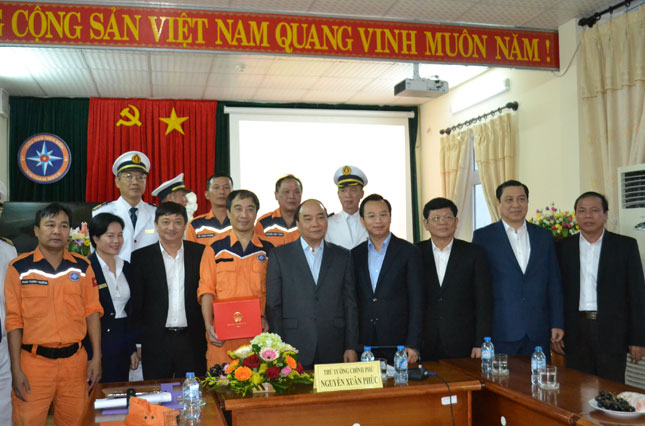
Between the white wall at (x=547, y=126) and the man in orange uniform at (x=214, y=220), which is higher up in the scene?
the white wall at (x=547, y=126)

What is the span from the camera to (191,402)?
2250mm

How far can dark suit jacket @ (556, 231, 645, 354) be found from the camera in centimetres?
351

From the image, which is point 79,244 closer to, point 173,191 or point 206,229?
point 173,191

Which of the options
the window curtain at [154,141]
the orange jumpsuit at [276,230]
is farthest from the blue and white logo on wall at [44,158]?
the orange jumpsuit at [276,230]

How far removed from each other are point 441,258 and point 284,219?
1.27 metres

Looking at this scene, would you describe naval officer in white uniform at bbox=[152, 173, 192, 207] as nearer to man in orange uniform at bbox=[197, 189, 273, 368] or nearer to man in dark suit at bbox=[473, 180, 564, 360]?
man in orange uniform at bbox=[197, 189, 273, 368]

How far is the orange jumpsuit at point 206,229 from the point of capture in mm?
4172

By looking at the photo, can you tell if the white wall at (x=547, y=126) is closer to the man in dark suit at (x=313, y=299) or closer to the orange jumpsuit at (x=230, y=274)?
the man in dark suit at (x=313, y=299)

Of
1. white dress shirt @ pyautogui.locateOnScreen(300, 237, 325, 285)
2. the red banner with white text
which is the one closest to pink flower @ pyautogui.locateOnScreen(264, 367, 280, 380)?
white dress shirt @ pyautogui.locateOnScreen(300, 237, 325, 285)

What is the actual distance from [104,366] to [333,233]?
6.11 feet

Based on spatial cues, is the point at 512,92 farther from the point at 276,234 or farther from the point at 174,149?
the point at 174,149

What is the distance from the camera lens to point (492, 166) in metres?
6.76

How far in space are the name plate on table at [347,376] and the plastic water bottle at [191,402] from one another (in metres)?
0.51

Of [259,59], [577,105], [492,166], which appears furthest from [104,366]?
[492,166]
